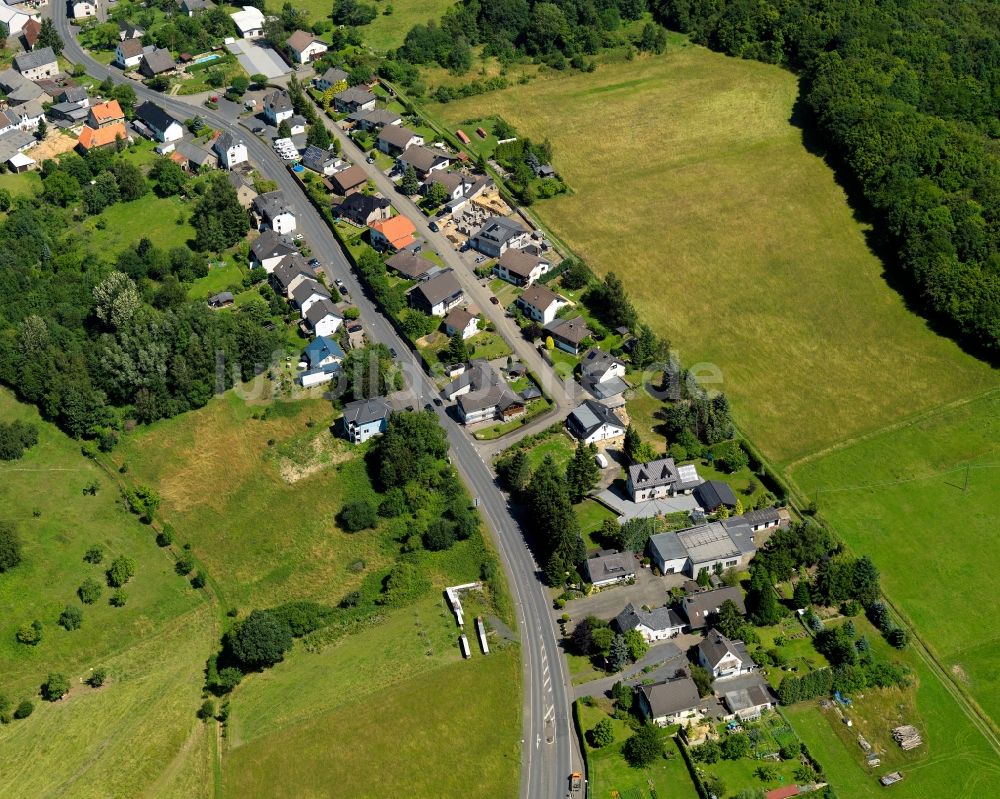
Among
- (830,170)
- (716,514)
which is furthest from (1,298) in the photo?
(830,170)

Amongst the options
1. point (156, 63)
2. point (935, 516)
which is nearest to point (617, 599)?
point (935, 516)

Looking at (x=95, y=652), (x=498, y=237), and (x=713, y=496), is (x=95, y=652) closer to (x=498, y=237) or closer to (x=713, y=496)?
(x=713, y=496)

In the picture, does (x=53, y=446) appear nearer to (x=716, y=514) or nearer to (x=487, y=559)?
(x=487, y=559)

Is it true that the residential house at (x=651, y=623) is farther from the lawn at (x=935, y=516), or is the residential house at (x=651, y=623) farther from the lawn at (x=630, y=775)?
the lawn at (x=935, y=516)

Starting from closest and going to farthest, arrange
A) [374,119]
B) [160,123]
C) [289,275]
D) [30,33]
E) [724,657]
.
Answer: [724,657] < [289,275] < [160,123] < [374,119] < [30,33]

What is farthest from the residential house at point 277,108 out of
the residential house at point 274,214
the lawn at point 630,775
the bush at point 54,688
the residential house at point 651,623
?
the lawn at point 630,775

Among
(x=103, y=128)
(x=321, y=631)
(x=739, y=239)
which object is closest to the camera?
(x=321, y=631)

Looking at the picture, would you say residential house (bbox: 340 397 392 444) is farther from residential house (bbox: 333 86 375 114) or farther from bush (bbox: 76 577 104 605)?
residential house (bbox: 333 86 375 114)
